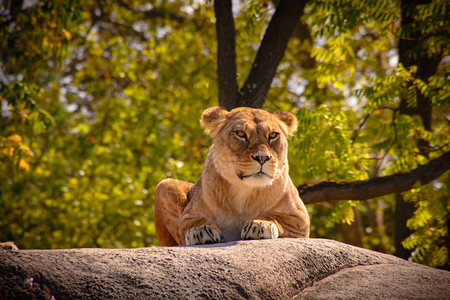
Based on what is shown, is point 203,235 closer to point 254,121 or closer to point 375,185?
point 254,121

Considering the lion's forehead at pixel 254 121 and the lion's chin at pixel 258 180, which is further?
the lion's forehead at pixel 254 121

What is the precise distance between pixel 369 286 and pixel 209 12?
9.96 metres

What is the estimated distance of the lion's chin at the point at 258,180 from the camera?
411 cm

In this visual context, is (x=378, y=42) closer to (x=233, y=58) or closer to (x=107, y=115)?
(x=233, y=58)

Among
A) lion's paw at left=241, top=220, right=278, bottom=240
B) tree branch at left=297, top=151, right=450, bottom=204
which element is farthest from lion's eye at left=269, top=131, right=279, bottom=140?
tree branch at left=297, top=151, right=450, bottom=204

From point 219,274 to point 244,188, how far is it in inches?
50.5

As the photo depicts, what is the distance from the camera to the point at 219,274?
3174mm

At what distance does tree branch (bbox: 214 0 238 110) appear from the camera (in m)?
6.72

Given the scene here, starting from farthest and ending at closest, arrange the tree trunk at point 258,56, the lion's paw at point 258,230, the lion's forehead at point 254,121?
the tree trunk at point 258,56
the lion's forehead at point 254,121
the lion's paw at point 258,230

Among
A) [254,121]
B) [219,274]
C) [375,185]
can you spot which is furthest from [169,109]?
[219,274]

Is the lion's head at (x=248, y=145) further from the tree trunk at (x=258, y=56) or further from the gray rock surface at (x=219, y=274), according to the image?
the tree trunk at (x=258, y=56)

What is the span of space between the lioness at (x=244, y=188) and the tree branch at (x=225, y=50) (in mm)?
2060

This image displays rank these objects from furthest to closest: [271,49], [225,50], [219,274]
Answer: [225,50]
[271,49]
[219,274]

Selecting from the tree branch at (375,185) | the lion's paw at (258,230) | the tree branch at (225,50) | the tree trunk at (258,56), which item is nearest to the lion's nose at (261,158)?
the lion's paw at (258,230)
